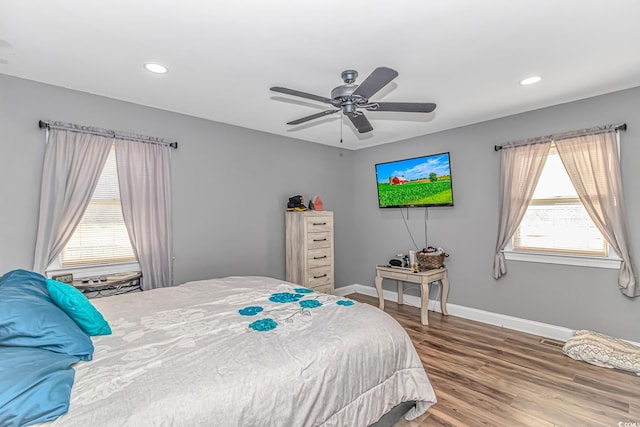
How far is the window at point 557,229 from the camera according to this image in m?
3.22

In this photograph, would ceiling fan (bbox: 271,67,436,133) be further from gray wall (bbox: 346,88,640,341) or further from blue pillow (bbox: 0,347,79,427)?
gray wall (bbox: 346,88,640,341)

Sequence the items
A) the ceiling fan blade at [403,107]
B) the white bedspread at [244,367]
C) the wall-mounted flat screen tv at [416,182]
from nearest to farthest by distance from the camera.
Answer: the white bedspread at [244,367]
the ceiling fan blade at [403,107]
the wall-mounted flat screen tv at [416,182]

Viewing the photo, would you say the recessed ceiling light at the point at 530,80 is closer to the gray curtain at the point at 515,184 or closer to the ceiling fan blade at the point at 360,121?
the gray curtain at the point at 515,184

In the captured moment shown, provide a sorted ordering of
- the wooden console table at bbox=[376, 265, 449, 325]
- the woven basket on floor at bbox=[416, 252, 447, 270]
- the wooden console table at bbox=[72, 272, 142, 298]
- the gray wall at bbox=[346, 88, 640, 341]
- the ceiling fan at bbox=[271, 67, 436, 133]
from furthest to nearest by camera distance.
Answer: the woven basket on floor at bbox=[416, 252, 447, 270] → the wooden console table at bbox=[376, 265, 449, 325] → the gray wall at bbox=[346, 88, 640, 341] → the wooden console table at bbox=[72, 272, 142, 298] → the ceiling fan at bbox=[271, 67, 436, 133]

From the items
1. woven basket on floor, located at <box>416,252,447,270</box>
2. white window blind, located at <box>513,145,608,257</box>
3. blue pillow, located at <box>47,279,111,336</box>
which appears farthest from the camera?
woven basket on floor, located at <box>416,252,447,270</box>

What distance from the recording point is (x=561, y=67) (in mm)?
2539

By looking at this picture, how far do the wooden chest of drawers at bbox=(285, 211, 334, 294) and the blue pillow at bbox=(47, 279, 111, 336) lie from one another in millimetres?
2661

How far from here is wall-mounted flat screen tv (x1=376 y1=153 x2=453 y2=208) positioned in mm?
4250

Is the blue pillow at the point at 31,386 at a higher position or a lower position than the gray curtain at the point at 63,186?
lower

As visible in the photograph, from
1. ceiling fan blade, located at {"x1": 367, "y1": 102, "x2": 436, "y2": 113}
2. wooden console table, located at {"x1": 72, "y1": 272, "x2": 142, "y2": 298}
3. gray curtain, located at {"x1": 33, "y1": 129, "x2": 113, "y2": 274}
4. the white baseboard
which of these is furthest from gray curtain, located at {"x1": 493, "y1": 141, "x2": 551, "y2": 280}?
gray curtain, located at {"x1": 33, "y1": 129, "x2": 113, "y2": 274}

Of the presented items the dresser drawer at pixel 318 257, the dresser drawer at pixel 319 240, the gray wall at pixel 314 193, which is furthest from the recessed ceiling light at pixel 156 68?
the dresser drawer at pixel 318 257

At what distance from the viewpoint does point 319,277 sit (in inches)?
171

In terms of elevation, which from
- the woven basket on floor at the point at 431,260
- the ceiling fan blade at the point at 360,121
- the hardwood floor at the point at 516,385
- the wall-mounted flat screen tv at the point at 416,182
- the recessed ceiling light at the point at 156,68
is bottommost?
the hardwood floor at the point at 516,385

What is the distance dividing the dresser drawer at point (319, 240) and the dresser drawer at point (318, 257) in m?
0.06
